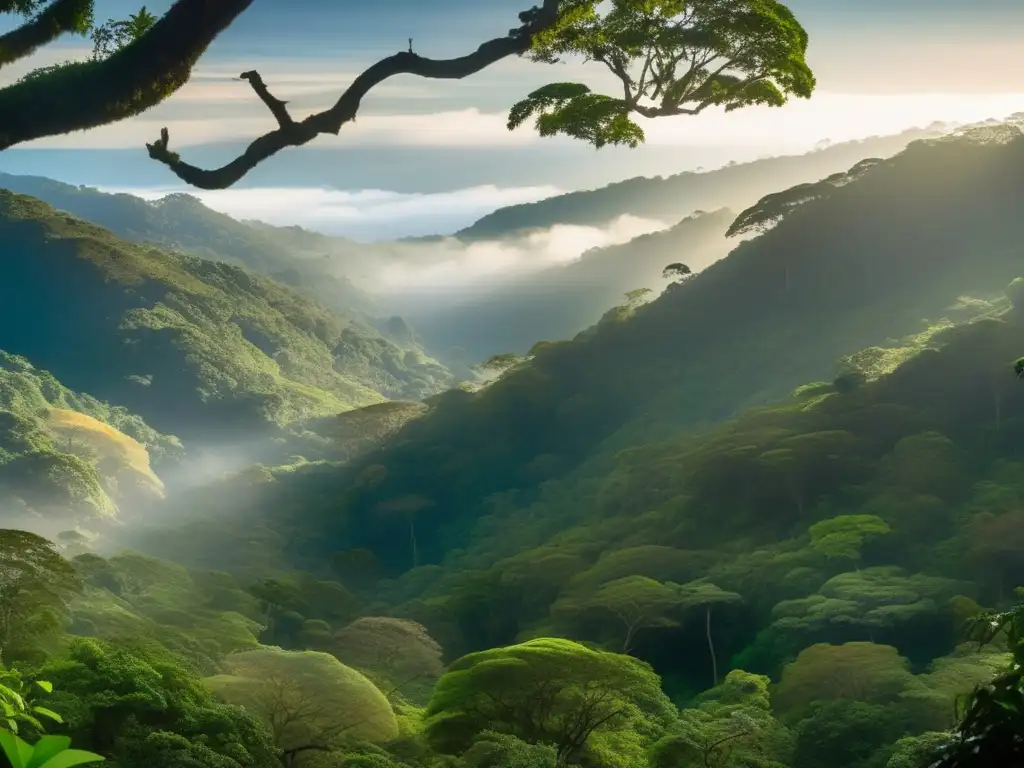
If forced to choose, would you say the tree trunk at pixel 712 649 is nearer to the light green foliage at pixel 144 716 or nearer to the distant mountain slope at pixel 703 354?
the light green foliage at pixel 144 716

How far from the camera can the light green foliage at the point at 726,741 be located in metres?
25.2

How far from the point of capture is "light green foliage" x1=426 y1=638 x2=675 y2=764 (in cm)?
2636

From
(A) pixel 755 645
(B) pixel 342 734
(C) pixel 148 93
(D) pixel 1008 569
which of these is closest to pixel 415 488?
(A) pixel 755 645

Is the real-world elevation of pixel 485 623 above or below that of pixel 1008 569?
below

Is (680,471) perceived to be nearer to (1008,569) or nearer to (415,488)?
(1008,569)

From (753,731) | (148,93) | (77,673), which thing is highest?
(148,93)

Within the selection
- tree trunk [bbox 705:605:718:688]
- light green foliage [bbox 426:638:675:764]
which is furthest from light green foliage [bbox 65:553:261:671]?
tree trunk [bbox 705:605:718:688]

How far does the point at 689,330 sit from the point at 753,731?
Answer: 92005 mm

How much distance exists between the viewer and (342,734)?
83.0 ft

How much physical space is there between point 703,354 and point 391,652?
2981 inches

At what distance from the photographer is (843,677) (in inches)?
1284

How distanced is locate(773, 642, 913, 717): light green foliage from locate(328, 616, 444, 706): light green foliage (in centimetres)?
1662

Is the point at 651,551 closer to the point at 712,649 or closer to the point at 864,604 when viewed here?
the point at 712,649

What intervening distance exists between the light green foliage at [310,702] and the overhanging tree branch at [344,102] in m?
19.2
